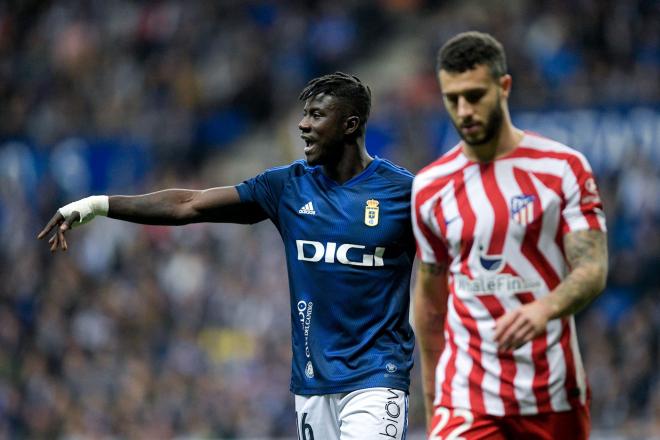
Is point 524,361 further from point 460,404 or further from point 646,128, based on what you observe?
point 646,128

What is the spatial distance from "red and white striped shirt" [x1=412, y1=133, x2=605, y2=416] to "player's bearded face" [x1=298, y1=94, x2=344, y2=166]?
1174 millimetres

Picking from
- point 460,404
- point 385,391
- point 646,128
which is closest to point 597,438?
point 646,128

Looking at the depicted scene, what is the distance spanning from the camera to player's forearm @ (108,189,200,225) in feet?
21.5

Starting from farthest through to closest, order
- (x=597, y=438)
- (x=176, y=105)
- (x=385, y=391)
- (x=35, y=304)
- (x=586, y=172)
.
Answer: (x=176, y=105) → (x=35, y=304) → (x=597, y=438) → (x=385, y=391) → (x=586, y=172)

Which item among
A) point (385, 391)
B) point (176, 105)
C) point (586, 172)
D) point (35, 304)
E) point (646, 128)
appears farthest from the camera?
point (176, 105)

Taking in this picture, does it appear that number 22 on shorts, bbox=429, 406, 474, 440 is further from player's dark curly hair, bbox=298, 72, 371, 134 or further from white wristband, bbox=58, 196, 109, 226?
white wristband, bbox=58, 196, 109, 226

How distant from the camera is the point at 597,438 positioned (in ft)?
41.3

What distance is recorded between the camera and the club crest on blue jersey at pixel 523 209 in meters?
5.06

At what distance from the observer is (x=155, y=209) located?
21.6 feet

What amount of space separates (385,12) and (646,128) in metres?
4.88

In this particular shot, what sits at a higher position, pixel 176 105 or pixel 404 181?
pixel 176 105

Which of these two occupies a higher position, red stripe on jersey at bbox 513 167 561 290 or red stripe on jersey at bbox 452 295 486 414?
red stripe on jersey at bbox 513 167 561 290

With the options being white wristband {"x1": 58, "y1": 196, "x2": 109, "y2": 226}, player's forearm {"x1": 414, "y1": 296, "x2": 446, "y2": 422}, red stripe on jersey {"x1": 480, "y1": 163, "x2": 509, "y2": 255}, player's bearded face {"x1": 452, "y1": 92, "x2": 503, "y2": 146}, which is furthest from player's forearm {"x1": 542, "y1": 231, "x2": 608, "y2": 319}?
white wristband {"x1": 58, "y1": 196, "x2": 109, "y2": 226}

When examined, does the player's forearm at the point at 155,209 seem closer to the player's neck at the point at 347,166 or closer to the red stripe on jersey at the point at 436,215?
the player's neck at the point at 347,166
